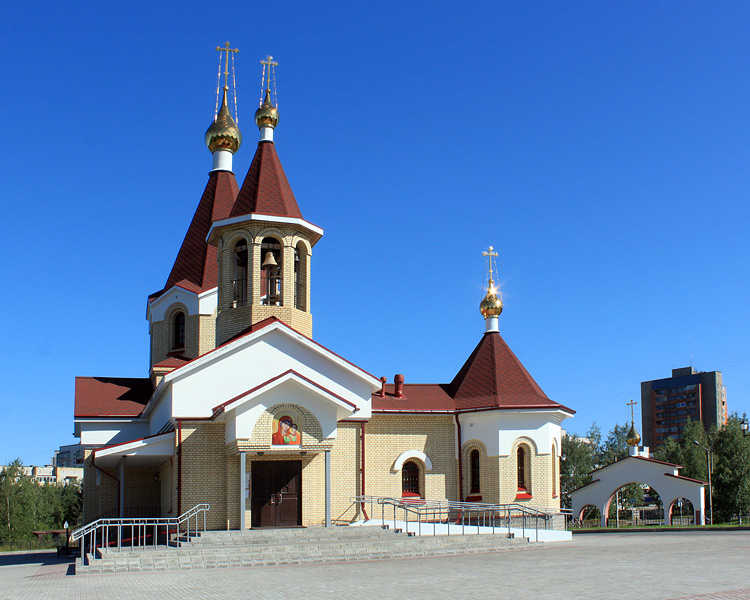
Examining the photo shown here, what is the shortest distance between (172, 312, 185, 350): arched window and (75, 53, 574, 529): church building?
4cm

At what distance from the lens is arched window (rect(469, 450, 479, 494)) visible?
21031mm

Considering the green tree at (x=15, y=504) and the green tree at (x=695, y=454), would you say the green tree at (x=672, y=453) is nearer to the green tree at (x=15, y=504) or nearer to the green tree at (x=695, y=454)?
the green tree at (x=695, y=454)

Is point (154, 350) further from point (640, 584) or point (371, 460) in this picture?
point (640, 584)

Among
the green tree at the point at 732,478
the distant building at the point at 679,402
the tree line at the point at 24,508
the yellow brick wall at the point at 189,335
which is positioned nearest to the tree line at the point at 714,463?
the green tree at the point at 732,478

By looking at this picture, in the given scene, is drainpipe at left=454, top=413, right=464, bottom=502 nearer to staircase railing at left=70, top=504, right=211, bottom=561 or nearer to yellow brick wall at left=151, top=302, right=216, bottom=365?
staircase railing at left=70, top=504, right=211, bottom=561

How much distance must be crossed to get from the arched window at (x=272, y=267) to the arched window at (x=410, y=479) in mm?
5382

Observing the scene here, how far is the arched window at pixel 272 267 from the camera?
1978 cm

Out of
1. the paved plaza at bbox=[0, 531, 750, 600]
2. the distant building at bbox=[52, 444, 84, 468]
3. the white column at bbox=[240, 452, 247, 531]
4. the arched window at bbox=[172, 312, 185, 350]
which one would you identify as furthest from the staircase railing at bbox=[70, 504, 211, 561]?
the distant building at bbox=[52, 444, 84, 468]

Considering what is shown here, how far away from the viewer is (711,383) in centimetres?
9938

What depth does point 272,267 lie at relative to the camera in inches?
786

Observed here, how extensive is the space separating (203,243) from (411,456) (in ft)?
30.1

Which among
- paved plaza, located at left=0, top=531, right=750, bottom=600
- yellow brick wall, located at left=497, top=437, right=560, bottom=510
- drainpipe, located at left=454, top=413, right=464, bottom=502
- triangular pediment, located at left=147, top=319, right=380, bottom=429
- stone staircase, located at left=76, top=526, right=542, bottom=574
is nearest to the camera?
paved plaza, located at left=0, top=531, right=750, bottom=600

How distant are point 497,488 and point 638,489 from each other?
33.3 m

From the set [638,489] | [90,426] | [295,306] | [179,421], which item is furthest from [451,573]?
[638,489]
